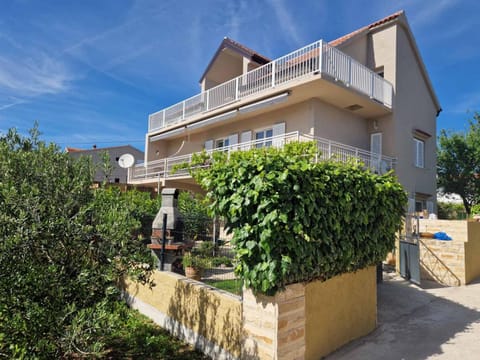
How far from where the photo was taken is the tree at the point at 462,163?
21031mm

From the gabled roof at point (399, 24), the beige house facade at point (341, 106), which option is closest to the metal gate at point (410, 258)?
the beige house facade at point (341, 106)

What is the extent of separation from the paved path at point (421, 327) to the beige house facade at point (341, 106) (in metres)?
5.72

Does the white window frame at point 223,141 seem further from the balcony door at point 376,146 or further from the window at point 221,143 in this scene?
the balcony door at point 376,146

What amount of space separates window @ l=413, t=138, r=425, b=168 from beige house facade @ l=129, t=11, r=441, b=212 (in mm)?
57

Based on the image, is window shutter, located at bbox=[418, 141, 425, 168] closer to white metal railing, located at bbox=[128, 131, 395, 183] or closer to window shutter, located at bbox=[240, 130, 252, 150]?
white metal railing, located at bbox=[128, 131, 395, 183]

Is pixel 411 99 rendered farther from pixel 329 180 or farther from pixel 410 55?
pixel 329 180

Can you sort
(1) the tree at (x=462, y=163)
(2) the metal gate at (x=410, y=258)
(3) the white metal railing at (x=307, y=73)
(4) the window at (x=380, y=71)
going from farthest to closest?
(1) the tree at (x=462, y=163) < (4) the window at (x=380, y=71) < (3) the white metal railing at (x=307, y=73) < (2) the metal gate at (x=410, y=258)

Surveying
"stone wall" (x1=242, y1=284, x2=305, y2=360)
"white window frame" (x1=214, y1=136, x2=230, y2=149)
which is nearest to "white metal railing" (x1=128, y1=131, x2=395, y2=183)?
"white window frame" (x1=214, y1=136, x2=230, y2=149)

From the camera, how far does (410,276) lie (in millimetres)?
9086

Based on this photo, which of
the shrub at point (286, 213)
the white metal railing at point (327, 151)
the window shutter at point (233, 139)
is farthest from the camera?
the window shutter at point (233, 139)

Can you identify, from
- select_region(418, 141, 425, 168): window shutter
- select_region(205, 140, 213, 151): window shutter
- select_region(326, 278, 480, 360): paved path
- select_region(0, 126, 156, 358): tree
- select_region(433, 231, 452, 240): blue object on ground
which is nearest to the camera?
select_region(0, 126, 156, 358): tree

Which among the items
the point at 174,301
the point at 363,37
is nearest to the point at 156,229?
the point at 174,301

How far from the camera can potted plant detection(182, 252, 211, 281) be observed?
7055 mm

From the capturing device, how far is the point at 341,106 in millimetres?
13992
